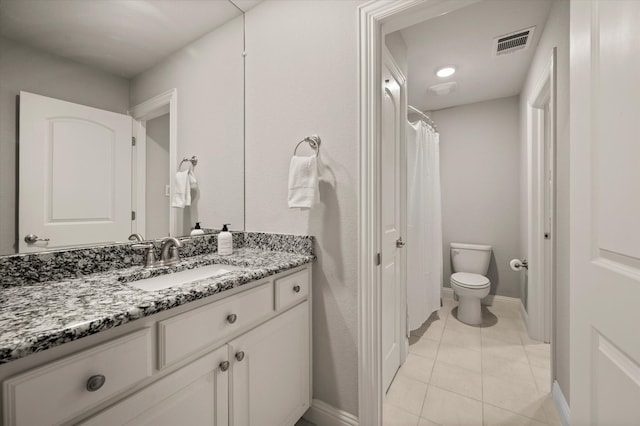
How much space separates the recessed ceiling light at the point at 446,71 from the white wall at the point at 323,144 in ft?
5.02

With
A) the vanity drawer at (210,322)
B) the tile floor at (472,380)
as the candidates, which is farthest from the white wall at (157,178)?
the tile floor at (472,380)

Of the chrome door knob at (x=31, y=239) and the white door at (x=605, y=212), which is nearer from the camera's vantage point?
the white door at (x=605, y=212)

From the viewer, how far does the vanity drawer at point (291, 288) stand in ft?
3.90

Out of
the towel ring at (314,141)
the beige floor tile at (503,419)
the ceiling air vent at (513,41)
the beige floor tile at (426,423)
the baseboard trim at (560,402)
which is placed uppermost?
the ceiling air vent at (513,41)

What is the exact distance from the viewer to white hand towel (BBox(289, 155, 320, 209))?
134cm

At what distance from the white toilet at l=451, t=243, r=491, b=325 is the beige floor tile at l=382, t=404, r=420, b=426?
148 centimetres

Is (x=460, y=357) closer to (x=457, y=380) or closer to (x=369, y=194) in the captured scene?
(x=457, y=380)

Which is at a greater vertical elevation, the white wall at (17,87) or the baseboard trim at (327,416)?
the white wall at (17,87)

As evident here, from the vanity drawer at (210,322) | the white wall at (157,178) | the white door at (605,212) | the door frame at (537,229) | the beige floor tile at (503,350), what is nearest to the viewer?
the white door at (605,212)

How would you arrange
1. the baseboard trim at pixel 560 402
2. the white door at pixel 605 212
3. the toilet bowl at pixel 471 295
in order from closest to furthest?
1. the white door at pixel 605 212
2. the baseboard trim at pixel 560 402
3. the toilet bowl at pixel 471 295

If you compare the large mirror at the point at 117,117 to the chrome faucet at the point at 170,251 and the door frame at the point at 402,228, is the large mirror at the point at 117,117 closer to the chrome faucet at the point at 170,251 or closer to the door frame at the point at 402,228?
the chrome faucet at the point at 170,251

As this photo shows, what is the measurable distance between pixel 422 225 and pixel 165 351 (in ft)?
7.16

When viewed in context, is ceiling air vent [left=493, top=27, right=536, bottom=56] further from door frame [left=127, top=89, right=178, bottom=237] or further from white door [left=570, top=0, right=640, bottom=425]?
door frame [left=127, top=89, right=178, bottom=237]

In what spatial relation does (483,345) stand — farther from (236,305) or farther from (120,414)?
(120,414)
